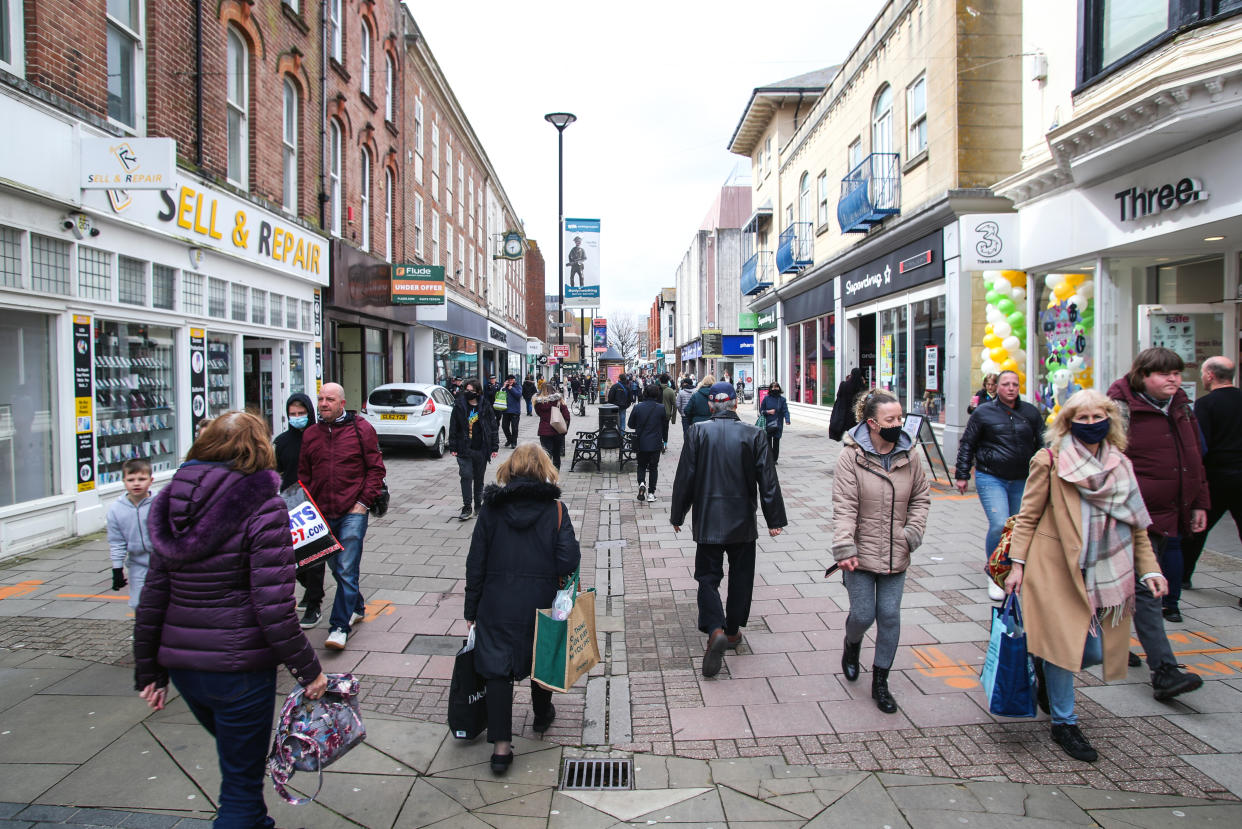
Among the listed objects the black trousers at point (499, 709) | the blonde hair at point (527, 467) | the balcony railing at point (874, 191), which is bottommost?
the black trousers at point (499, 709)

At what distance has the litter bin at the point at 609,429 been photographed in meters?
13.5

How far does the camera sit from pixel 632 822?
3025mm

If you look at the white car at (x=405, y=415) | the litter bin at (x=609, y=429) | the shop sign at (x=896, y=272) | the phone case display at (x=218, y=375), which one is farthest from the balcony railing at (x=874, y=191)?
the phone case display at (x=218, y=375)

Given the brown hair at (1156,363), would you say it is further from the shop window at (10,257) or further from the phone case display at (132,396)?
the phone case display at (132,396)

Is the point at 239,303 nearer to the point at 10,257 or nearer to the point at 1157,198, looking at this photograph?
the point at 10,257

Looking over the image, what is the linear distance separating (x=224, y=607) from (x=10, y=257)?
656 cm

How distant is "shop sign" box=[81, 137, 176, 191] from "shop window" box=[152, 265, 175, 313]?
1.74m

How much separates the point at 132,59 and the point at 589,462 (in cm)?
921

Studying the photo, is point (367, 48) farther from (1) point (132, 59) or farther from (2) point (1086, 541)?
(2) point (1086, 541)

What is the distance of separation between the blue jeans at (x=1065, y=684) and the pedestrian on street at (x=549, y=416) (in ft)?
25.8

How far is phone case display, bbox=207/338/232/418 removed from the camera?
35.9 feet

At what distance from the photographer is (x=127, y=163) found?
25.3 feet

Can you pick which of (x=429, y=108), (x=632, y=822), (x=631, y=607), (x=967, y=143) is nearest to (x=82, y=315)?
(x=631, y=607)

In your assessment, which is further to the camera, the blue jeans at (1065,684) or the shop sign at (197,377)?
the shop sign at (197,377)
